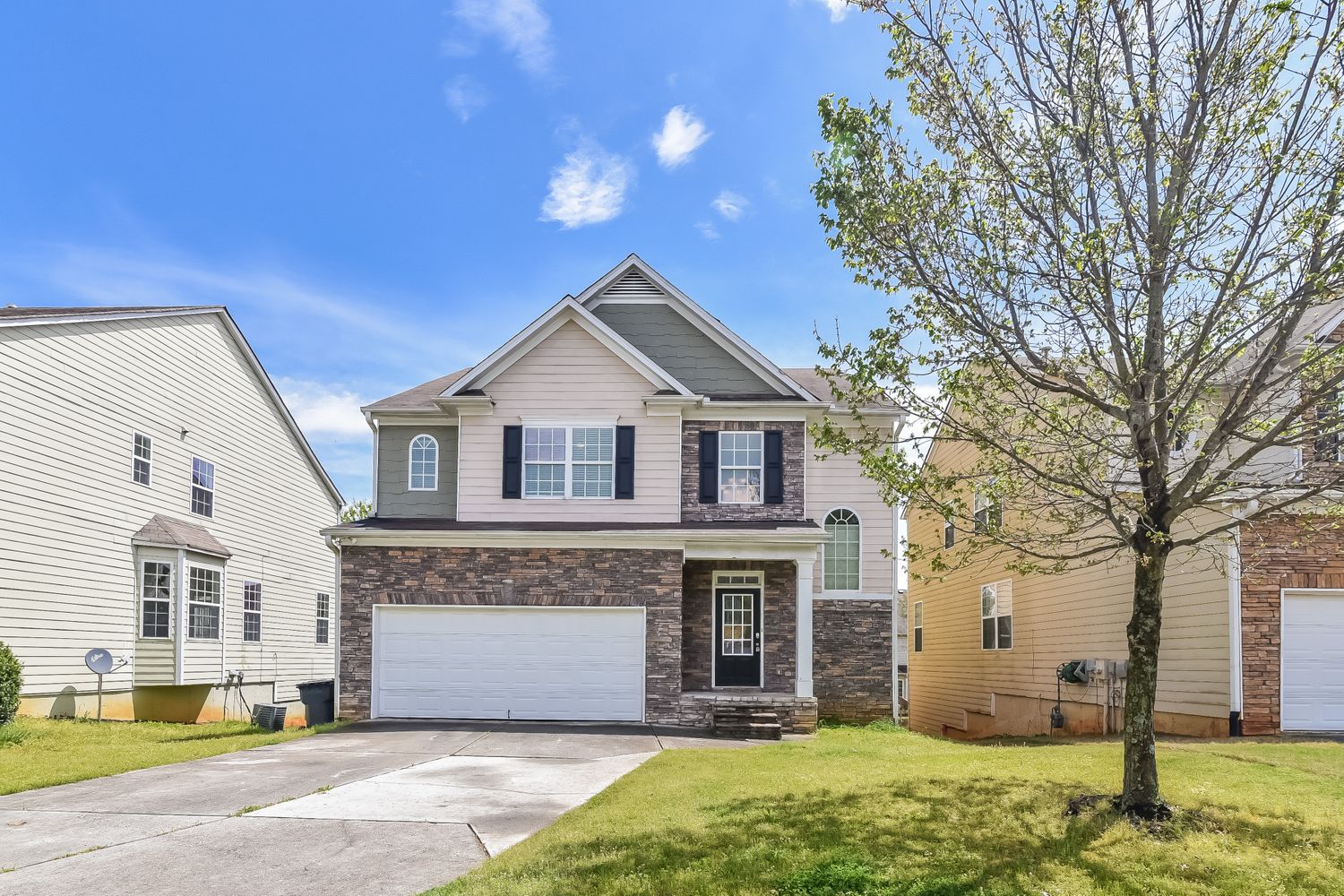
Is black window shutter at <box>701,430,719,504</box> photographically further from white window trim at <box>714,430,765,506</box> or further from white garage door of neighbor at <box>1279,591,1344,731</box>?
white garage door of neighbor at <box>1279,591,1344,731</box>

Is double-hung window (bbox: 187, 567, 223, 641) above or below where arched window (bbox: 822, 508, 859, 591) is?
below

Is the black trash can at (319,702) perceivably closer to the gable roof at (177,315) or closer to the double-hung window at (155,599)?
the double-hung window at (155,599)

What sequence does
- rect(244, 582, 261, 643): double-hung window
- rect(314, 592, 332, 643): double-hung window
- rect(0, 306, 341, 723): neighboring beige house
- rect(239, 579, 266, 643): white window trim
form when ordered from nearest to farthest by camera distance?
rect(0, 306, 341, 723): neighboring beige house
rect(239, 579, 266, 643): white window trim
rect(244, 582, 261, 643): double-hung window
rect(314, 592, 332, 643): double-hung window

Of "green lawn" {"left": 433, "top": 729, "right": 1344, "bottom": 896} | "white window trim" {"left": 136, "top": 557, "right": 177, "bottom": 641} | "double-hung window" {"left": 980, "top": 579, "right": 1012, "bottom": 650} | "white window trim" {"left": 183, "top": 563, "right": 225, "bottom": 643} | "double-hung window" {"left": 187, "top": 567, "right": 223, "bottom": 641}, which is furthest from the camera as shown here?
"double-hung window" {"left": 980, "top": 579, "right": 1012, "bottom": 650}

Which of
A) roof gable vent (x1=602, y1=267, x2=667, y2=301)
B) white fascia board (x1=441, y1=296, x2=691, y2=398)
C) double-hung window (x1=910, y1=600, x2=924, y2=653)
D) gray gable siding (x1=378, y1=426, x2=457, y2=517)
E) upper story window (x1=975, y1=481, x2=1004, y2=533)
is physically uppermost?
roof gable vent (x1=602, y1=267, x2=667, y2=301)

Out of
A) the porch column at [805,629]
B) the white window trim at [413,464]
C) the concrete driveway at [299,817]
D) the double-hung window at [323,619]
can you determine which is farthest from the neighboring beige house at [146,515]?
the porch column at [805,629]

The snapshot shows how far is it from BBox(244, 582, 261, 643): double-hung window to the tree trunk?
67.8 feet

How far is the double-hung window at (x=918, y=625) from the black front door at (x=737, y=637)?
43.5ft

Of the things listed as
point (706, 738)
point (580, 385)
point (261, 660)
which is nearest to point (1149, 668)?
point (706, 738)

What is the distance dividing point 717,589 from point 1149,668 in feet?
37.5

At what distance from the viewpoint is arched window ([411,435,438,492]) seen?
799 inches

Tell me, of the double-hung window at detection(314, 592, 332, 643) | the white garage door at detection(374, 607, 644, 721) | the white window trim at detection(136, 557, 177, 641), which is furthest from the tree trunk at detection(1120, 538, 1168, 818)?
the double-hung window at detection(314, 592, 332, 643)

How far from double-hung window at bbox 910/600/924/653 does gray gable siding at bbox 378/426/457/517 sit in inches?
656

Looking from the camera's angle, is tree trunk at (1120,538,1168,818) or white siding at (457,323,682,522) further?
white siding at (457,323,682,522)
